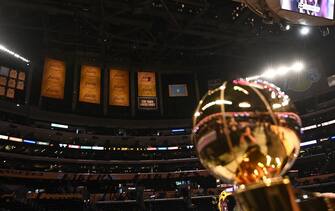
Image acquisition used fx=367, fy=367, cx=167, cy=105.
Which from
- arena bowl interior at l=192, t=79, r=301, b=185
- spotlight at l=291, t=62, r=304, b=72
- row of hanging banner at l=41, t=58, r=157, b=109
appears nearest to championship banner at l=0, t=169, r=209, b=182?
row of hanging banner at l=41, t=58, r=157, b=109

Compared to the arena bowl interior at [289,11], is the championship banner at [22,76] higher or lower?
higher

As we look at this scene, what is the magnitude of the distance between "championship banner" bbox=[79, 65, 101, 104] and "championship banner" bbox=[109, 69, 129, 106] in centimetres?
70

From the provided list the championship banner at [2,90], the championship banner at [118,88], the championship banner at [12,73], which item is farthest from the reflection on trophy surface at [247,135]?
the championship banner at [118,88]

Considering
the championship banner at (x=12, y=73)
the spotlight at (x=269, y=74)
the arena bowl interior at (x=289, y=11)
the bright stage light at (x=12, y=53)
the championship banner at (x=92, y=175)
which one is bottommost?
the championship banner at (x=92, y=175)

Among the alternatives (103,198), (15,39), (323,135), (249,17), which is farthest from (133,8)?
(323,135)

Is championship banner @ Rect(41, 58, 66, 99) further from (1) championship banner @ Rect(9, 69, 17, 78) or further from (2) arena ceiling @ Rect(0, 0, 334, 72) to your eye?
(1) championship banner @ Rect(9, 69, 17, 78)

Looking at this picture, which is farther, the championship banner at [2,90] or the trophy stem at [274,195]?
the championship banner at [2,90]

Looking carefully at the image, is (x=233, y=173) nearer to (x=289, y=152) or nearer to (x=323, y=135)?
(x=289, y=152)

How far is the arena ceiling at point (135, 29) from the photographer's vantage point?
14547 mm

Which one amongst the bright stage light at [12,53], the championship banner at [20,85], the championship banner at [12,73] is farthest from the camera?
the championship banner at [20,85]

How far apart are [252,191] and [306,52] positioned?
2097 centimetres

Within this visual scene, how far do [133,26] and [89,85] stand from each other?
4.20 meters

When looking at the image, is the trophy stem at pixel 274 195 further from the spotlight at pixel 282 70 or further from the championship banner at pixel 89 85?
the spotlight at pixel 282 70

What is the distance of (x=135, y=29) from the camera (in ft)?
53.4
